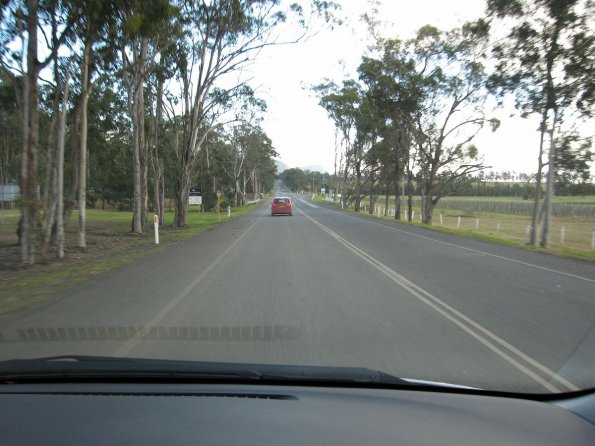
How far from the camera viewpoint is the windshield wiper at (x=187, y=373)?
3.57 meters

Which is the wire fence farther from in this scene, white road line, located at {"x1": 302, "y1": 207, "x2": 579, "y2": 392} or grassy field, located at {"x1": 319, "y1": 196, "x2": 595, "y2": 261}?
white road line, located at {"x1": 302, "y1": 207, "x2": 579, "y2": 392}

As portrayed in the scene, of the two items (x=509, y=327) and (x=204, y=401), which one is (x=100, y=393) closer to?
(x=204, y=401)

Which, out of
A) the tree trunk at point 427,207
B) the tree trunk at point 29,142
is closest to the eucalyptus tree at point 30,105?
the tree trunk at point 29,142

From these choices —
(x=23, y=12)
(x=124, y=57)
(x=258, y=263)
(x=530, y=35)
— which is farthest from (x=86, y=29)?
(x=530, y=35)

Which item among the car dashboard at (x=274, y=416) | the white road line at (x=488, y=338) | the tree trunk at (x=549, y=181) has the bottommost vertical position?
the white road line at (x=488, y=338)

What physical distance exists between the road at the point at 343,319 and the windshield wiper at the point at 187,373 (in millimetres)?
1383

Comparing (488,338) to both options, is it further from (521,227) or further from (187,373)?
(521,227)

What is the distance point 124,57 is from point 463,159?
2688cm

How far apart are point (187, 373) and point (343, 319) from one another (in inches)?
150

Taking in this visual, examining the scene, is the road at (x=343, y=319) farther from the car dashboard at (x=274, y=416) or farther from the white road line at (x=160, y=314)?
the car dashboard at (x=274, y=416)

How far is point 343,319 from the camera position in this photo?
7133mm

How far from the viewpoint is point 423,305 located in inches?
322

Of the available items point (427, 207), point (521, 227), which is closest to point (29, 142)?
point (427, 207)

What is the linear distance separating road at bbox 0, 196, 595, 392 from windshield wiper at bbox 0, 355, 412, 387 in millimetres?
1383
